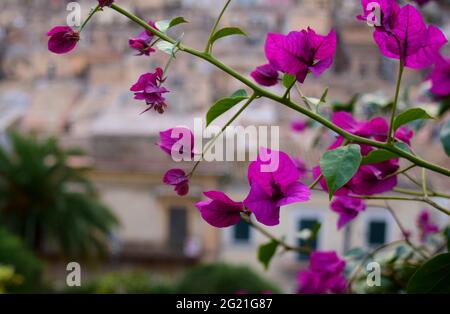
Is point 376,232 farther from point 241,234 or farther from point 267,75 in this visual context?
point 267,75

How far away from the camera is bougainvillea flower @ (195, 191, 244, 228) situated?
231 mm

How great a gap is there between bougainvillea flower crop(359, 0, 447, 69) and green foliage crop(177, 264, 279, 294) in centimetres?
367

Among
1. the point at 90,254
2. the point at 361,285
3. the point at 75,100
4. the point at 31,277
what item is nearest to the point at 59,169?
the point at 90,254

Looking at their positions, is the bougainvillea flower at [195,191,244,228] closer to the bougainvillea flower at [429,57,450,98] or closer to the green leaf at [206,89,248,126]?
the green leaf at [206,89,248,126]

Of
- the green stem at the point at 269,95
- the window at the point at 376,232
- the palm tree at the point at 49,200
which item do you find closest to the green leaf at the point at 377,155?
the green stem at the point at 269,95

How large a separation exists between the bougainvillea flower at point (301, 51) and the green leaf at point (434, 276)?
Answer: 9cm

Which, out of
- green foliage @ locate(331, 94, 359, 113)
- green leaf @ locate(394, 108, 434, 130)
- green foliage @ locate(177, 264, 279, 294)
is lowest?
green foliage @ locate(177, 264, 279, 294)

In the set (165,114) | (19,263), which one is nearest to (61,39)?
(19,263)

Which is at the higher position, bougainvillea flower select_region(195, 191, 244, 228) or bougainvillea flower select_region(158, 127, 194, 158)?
bougainvillea flower select_region(158, 127, 194, 158)

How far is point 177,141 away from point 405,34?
0.10 m

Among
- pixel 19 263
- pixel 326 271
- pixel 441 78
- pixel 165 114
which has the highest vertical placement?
pixel 165 114

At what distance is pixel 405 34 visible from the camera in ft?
0.77

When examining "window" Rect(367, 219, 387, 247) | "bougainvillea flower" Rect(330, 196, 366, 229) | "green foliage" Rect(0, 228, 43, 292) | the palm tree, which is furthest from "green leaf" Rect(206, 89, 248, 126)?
"window" Rect(367, 219, 387, 247)
